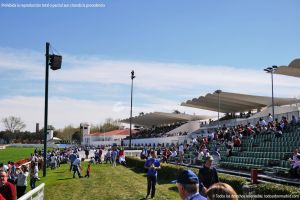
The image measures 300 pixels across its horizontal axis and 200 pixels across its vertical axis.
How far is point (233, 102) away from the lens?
49.4 meters

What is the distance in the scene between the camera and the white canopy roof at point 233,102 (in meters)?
45.0

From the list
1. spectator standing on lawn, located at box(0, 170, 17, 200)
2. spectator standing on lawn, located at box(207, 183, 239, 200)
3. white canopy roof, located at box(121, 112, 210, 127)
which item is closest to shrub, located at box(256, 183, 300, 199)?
spectator standing on lawn, located at box(0, 170, 17, 200)

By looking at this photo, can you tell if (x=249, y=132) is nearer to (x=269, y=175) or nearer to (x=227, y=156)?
(x=227, y=156)

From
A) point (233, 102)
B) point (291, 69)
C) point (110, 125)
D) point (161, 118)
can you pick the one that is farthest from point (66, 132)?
point (291, 69)

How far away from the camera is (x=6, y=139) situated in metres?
145

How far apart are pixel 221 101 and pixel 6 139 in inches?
4417

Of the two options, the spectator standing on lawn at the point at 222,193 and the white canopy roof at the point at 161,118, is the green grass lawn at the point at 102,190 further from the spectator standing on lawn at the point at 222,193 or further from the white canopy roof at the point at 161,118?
the white canopy roof at the point at 161,118

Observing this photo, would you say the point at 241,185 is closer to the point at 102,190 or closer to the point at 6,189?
the point at 102,190

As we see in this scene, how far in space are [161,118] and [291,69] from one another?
1814 inches

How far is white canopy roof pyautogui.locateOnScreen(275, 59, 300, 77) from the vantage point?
26.0 metres

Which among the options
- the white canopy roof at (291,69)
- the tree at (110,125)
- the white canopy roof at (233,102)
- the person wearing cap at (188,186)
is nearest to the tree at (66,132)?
the tree at (110,125)

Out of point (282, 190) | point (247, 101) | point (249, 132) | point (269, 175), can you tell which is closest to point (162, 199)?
point (282, 190)

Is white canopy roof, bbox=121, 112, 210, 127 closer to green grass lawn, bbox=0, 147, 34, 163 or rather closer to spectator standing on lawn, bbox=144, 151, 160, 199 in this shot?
green grass lawn, bbox=0, 147, 34, 163

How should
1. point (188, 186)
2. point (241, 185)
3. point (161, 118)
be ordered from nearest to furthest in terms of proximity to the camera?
point (188, 186)
point (241, 185)
point (161, 118)
